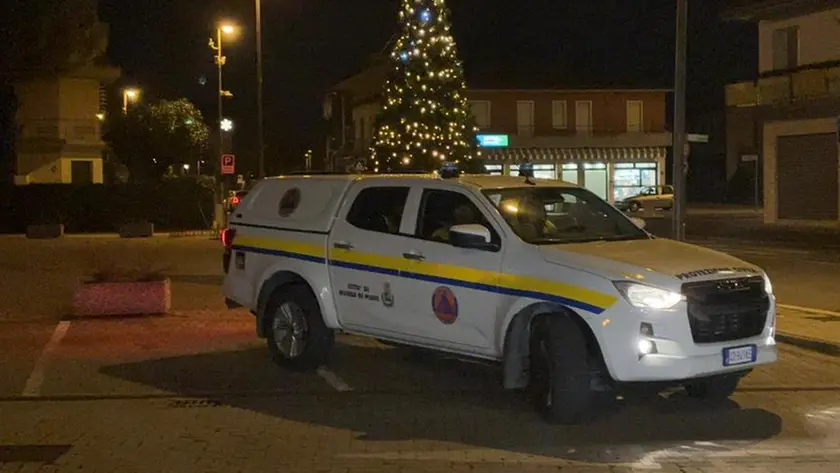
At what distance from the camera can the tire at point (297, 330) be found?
11.0m

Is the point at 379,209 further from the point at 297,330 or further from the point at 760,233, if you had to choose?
the point at 760,233

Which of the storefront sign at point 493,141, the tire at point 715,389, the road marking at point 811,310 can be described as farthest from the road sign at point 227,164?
the tire at point 715,389

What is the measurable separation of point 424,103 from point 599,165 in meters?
32.1

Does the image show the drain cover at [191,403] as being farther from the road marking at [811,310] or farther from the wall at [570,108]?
the wall at [570,108]

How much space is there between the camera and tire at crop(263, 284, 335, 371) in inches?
433

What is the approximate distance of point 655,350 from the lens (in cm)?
853

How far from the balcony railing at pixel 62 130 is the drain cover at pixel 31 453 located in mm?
42515

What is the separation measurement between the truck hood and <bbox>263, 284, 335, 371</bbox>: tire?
9.38 ft

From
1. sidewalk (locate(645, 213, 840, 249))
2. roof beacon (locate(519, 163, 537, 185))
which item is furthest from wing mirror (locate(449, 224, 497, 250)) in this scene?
sidewalk (locate(645, 213, 840, 249))

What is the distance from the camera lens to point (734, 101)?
126 ft

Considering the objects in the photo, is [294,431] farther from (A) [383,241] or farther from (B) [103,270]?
(B) [103,270]

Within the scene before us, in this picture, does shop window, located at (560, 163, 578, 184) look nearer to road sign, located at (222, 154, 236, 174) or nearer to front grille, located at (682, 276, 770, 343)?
road sign, located at (222, 154, 236, 174)

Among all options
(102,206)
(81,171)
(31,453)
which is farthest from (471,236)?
(81,171)

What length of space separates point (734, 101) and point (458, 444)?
106 ft
